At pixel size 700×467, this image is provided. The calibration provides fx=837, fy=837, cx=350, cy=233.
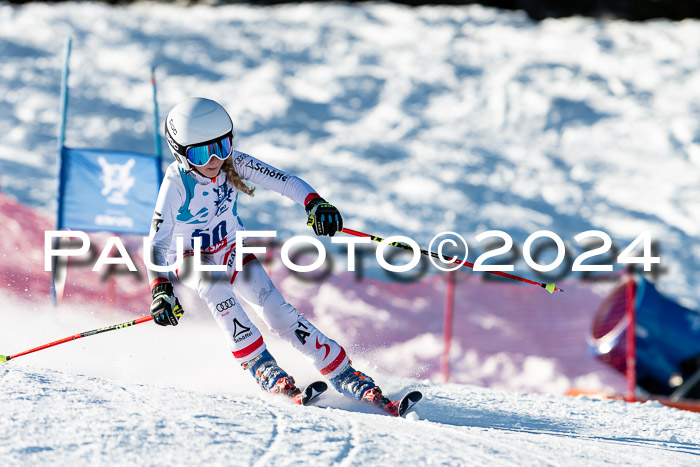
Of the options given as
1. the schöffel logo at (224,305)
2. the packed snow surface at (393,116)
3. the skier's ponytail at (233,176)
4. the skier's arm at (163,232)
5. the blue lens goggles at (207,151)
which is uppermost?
the packed snow surface at (393,116)

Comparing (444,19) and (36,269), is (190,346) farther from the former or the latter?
(444,19)

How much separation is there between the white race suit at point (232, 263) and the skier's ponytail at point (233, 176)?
0.02 m

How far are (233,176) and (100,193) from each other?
262 cm

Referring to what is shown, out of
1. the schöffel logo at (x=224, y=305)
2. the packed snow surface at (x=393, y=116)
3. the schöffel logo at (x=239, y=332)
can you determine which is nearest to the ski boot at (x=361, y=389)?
the schöffel logo at (x=239, y=332)

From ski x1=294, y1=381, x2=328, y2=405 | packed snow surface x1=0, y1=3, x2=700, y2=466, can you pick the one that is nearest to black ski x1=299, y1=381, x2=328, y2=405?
ski x1=294, y1=381, x2=328, y2=405

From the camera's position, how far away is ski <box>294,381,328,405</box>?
362 centimetres

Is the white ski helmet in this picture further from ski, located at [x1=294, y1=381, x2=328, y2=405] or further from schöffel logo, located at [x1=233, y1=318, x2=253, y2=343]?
ski, located at [x1=294, y1=381, x2=328, y2=405]

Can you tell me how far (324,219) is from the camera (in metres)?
3.59

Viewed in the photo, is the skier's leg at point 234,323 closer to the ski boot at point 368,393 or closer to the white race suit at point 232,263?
the white race suit at point 232,263

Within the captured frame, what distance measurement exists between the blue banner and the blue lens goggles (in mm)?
2596

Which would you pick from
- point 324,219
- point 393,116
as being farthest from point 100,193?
point 393,116

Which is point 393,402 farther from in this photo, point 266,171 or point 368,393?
point 266,171

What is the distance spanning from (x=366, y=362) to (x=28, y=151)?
1289 cm

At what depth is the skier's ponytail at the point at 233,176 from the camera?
3766 millimetres
